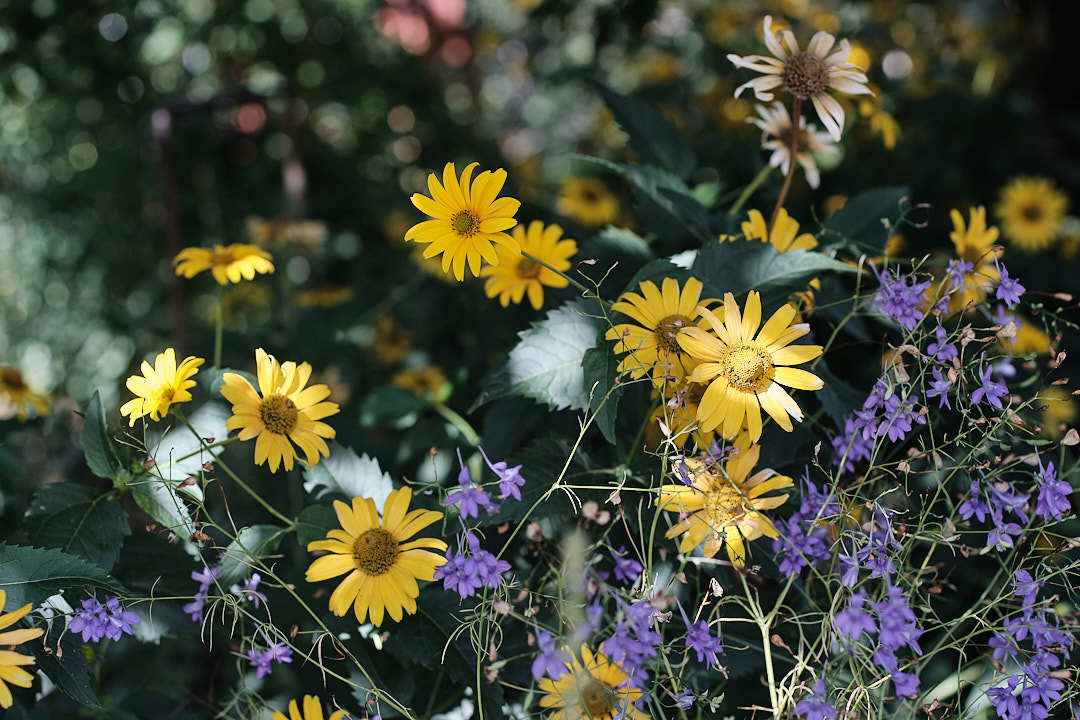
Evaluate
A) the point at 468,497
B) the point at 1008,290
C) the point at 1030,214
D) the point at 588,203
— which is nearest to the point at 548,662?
the point at 468,497

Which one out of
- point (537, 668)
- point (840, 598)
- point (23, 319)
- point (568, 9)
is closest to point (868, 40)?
point (568, 9)

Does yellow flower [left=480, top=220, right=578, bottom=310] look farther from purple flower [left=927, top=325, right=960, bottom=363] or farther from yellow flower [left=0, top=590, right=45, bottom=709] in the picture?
yellow flower [left=0, top=590, right=45, bottom=709]

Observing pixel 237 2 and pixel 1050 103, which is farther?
pixel 1050 103

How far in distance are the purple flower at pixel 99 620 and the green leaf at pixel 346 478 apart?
215 mm

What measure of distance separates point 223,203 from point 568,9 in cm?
118

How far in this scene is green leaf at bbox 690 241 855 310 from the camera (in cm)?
85

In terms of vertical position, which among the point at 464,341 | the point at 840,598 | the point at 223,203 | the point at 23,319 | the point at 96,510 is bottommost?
the point at 23,319

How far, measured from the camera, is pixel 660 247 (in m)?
1.13

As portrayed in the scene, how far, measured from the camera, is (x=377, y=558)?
79cm

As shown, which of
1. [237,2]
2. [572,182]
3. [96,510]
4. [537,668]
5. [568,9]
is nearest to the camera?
[537,668]

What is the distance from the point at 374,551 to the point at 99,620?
242 millimetres

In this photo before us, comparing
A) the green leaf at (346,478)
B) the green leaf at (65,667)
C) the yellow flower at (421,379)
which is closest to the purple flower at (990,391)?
the green leaf at (346,478)

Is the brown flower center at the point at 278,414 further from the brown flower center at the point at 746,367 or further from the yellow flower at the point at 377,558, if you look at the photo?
the brown flower center at the point at 746,367

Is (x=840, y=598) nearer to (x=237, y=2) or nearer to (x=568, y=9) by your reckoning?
(x=568, y=9)
